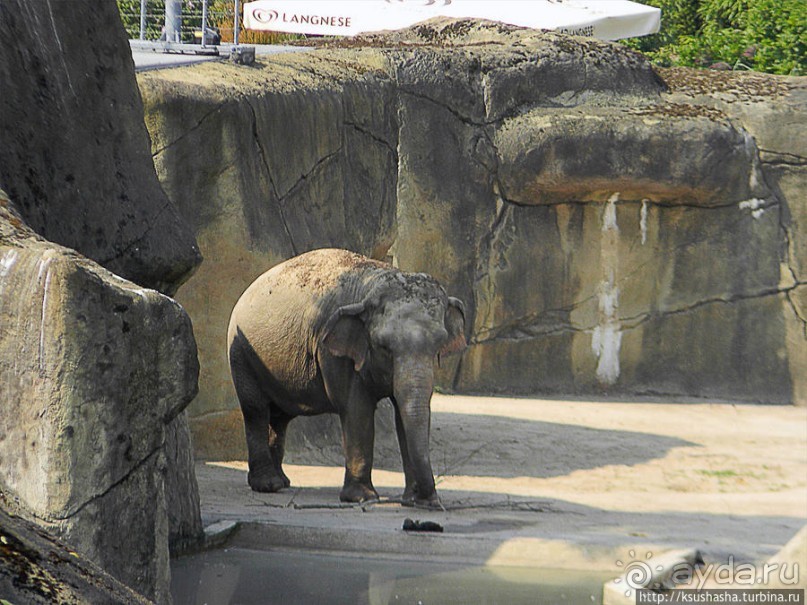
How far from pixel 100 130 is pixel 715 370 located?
8622 mm

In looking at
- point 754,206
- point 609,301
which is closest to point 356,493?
point 609,301

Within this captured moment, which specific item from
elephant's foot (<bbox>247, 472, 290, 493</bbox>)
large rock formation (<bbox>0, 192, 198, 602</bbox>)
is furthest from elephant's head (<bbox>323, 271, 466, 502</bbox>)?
large rock formation (<bbox>0, 192, 198, 602</bbox>)

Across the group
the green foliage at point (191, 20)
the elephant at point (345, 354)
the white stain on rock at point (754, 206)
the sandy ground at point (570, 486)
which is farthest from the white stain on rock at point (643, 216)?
the elephant at point (345, 354)

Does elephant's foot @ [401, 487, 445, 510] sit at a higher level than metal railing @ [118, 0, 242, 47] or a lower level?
lower

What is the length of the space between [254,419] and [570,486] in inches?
83.8

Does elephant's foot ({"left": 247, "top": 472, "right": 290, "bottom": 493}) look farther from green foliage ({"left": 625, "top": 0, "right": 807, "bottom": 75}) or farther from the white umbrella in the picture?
green foliage ({"left": 625, "top": 0, "right": 807, "bottom": 75})

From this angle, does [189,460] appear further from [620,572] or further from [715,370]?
[715,370]

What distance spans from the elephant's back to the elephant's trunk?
2.72 feet

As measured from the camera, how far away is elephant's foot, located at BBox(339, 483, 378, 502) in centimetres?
814

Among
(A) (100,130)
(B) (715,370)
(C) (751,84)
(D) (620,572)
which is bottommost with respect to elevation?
(B) (715,370)

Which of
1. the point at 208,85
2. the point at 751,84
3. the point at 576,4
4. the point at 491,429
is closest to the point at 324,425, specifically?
the point at 491,429

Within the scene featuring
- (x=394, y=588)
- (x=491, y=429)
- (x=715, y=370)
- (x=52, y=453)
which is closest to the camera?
(x=52, y=453)

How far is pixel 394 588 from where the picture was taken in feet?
21.1

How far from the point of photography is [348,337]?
26.8 ft
